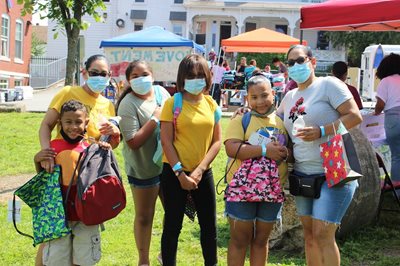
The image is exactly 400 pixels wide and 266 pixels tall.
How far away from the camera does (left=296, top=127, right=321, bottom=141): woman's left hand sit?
367 cm

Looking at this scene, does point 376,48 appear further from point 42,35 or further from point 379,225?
point 42,35

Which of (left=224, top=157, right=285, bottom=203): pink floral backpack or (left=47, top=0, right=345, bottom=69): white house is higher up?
(left=47, top=0, right=345, bottom=69): white house

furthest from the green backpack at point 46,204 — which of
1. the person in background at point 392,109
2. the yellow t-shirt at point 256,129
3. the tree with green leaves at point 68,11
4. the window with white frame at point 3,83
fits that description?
the window with white frame at point 3,83

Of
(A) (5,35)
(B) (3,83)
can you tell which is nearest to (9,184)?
(B) (3,83)

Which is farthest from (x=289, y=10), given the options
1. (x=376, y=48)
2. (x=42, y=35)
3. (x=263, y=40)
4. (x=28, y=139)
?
(x=42, y=35)

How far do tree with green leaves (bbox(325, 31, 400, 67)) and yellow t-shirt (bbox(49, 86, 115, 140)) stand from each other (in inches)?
1241

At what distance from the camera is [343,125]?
376 centimetres

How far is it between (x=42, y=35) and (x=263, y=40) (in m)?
51.1

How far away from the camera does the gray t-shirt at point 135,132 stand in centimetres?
434

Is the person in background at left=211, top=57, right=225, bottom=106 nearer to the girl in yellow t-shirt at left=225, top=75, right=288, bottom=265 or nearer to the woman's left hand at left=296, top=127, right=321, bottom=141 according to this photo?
the girl in yellow t-shirt at left=225, top=75, right=288, bottom=265

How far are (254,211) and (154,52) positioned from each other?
9.95 meters

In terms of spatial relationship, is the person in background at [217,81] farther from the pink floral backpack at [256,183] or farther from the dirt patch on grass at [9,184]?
the pink floral backpack at [256,183]

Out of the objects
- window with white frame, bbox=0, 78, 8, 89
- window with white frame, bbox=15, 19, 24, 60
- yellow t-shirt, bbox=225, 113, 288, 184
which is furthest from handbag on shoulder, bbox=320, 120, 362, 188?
window with white frame, bbox=15, 19, 24, 60

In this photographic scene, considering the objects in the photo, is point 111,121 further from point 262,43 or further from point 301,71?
point 262,43
